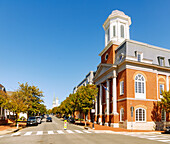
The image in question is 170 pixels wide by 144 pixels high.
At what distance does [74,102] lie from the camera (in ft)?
129

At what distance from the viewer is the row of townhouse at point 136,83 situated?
2911cm

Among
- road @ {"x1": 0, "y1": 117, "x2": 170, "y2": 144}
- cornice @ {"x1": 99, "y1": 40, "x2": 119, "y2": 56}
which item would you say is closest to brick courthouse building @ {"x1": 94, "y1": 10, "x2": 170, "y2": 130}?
cornice @ {"x1": 99, "y1": 40, "x2": 119, "y2": 56}

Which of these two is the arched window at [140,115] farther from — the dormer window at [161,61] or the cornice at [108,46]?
the cornice at [108,46]

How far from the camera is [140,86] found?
3036cm

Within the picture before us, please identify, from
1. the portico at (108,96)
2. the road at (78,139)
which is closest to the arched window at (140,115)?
the portico at (108,96)

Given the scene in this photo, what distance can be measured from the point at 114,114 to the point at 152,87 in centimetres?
751

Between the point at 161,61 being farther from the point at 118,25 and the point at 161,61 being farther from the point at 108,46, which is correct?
the point at 118,25

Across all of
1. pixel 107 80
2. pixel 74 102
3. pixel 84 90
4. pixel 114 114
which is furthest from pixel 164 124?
pixel 74 102

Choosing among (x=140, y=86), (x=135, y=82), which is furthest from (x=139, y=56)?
(x=140, y=86)

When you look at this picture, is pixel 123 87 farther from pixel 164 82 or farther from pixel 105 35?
pixel 105 35

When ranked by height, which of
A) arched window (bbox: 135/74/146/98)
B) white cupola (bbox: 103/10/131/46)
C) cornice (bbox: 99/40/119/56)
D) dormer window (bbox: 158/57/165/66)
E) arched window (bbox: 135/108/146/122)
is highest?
white cupola (bbox: 103/10/131/46)

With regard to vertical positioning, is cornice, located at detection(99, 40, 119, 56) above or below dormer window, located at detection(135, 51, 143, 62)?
above

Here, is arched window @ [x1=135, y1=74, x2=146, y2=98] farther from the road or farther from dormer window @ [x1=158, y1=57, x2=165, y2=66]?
the road

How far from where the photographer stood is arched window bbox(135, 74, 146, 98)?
98.0ft
